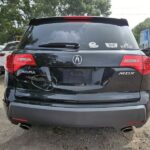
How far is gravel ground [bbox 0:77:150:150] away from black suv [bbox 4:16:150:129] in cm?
68

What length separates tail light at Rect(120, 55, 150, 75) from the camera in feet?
10.8

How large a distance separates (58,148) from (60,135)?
0.47m

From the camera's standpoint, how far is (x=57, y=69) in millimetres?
3277

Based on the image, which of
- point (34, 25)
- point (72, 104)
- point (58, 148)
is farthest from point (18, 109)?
point (34, 25)

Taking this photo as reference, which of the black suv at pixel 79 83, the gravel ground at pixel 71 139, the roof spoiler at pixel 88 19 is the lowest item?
the gravel ground at pixel 71 139

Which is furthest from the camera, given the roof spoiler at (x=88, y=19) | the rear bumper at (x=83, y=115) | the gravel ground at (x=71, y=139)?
the gravel ground at (x=71, y=139)

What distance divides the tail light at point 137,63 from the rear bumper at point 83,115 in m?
0.42

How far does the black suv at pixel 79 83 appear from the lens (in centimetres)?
321

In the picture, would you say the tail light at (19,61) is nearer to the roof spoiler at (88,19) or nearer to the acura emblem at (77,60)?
the acura emblem at (77,60)

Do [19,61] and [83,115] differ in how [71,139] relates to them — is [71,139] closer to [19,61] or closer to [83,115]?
[83,115]

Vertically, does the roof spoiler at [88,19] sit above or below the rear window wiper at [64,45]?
above

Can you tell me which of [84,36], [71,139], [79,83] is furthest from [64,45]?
[71,139]

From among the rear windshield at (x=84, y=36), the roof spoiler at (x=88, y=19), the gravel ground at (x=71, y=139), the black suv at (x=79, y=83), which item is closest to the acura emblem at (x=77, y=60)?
the black suv at (x=79, y=83)

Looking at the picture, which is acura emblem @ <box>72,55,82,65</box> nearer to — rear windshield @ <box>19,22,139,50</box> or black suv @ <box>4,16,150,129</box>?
black suv @ <box>4,16,150,129</box>
